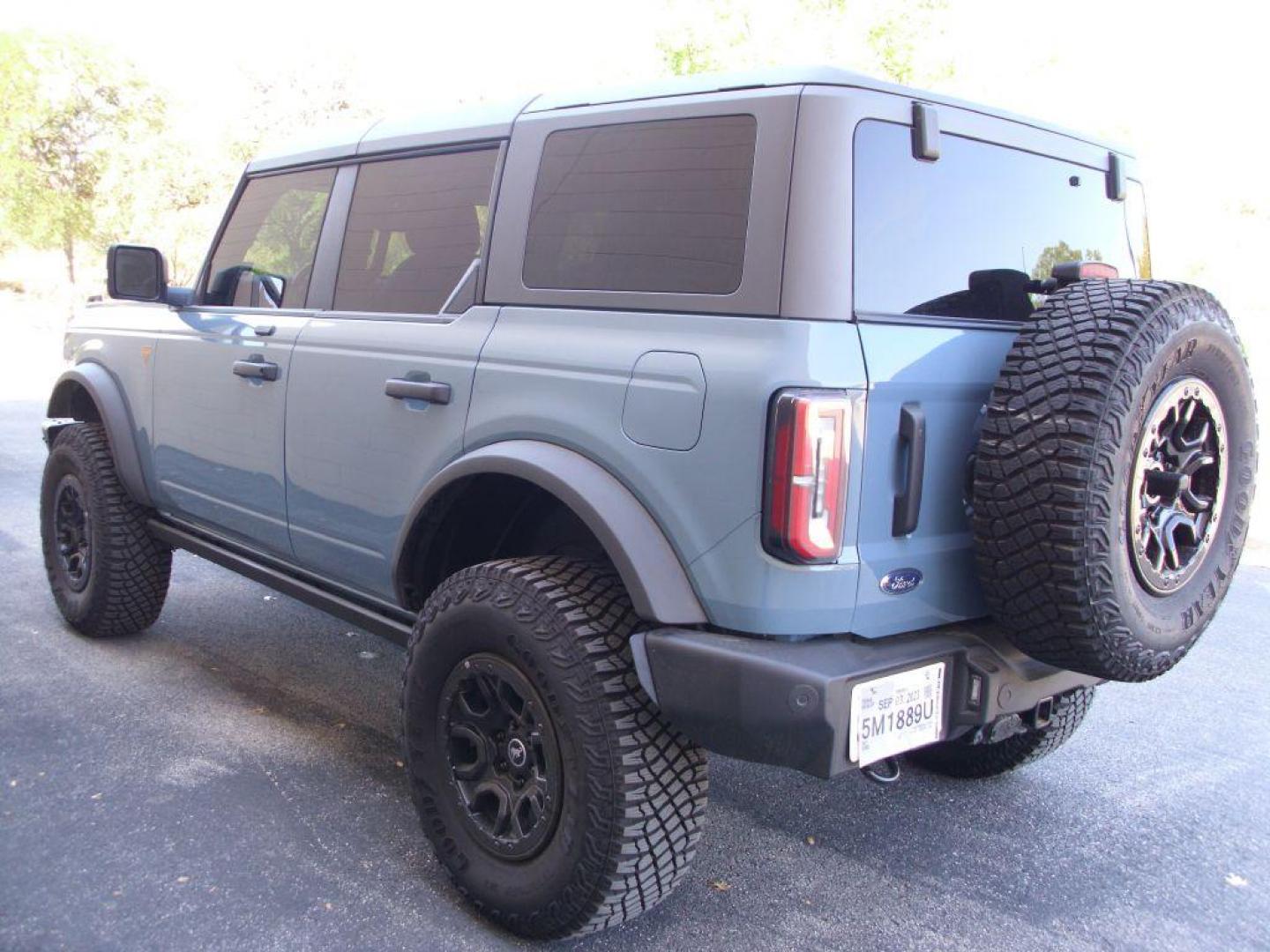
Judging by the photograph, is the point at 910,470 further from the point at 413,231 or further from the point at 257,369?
the point at 257,369

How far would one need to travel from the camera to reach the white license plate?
2.21 meters

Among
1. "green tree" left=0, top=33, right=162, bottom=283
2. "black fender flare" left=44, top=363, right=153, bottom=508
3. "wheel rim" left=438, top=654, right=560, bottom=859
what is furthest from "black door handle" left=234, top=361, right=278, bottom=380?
"green tree" left=0, top=33, right=162, bottom=283

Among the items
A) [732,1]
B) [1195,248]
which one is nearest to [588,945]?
[732,1]

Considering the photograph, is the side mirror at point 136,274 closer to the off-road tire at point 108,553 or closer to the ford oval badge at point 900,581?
the off-road tire at point 108,553

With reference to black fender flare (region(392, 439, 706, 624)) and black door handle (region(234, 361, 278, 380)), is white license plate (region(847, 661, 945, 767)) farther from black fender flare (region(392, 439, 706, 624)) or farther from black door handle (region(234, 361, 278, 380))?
black door handle (region(234, 361, 278, 380))

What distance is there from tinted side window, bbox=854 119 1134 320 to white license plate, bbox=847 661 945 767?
790mm

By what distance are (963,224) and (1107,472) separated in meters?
0.74

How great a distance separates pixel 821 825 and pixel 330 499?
5.92 ft

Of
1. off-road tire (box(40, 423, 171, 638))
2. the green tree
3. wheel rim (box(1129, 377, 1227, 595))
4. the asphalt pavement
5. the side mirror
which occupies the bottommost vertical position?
the asphalt pavement

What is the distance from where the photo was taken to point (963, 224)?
8.47ft

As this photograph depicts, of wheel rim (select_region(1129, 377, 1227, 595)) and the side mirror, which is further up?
the side mirror

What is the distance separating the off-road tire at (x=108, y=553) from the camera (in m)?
4.43

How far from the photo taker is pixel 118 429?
4367 millimetres

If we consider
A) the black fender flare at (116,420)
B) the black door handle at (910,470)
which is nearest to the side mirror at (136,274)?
the black fender flare at (116,420)
